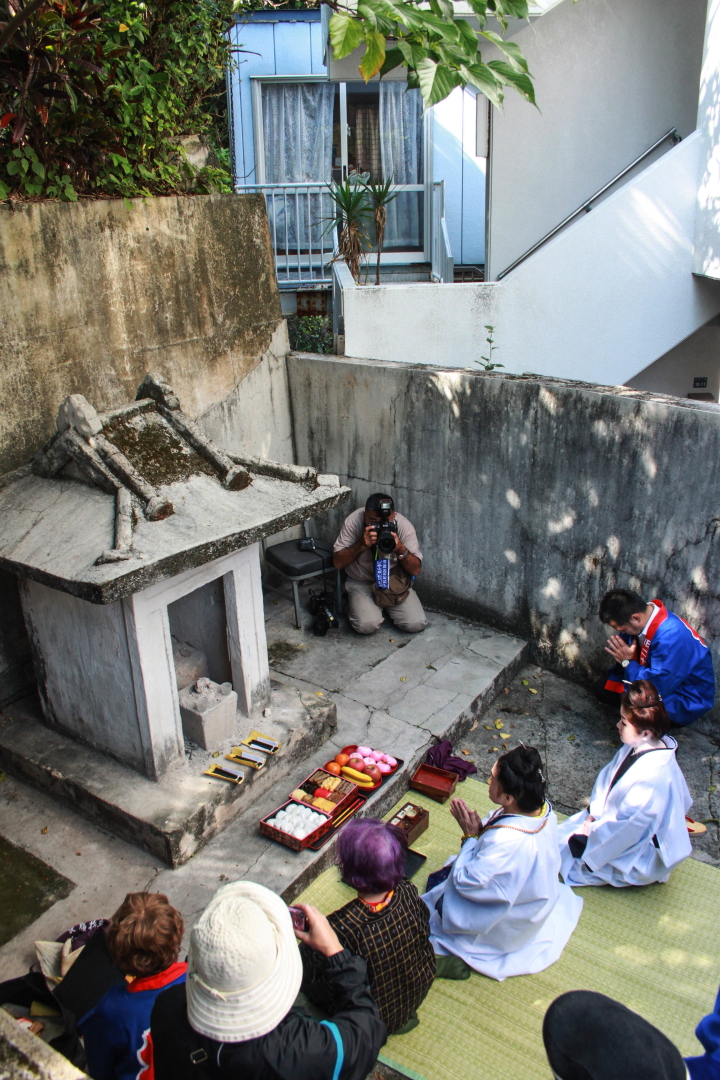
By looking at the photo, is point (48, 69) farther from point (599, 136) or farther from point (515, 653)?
point (599, 136)

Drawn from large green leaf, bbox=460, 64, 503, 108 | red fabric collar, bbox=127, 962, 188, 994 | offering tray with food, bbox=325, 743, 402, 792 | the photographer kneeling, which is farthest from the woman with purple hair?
the photographer kneeling

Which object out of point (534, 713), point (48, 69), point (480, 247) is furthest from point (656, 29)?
point (534, 713)

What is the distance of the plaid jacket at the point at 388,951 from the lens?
136 inches

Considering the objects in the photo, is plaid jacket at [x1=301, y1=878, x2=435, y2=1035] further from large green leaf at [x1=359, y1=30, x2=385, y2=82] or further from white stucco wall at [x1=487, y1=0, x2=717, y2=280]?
white stucco wall at [x1=487, y1=0, x2=717, y2=280]

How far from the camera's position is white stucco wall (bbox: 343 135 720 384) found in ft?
28.7

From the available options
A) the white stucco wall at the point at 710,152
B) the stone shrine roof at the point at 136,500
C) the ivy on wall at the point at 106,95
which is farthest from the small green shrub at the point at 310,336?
the white stucco wall at the point at 710,152

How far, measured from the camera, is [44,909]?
14.9ft

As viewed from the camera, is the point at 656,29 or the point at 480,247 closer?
the point at 656,29

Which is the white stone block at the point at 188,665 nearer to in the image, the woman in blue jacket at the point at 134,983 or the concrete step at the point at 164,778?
the concrete step at the point at 164,778

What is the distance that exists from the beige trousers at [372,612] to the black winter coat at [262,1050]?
4.42 meters

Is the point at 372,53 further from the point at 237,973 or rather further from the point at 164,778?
the point at 164,778

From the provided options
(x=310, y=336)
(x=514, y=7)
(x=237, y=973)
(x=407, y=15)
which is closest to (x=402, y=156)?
(x=310, y=336)

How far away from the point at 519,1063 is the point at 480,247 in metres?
11.4

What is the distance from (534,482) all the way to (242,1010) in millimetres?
4900
